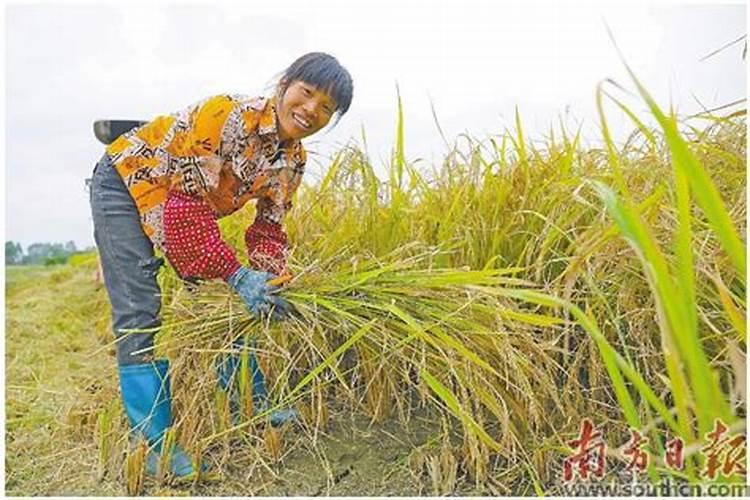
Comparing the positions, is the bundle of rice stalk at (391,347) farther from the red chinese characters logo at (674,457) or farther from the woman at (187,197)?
the red chinese characters logo at (674,457)

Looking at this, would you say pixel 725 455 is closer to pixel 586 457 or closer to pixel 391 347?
pixel 586 457

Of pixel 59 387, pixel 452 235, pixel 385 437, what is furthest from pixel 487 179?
pixel 59 387

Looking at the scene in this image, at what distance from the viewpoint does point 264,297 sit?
4.84 feet

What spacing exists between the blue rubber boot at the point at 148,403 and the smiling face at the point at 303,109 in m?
0.52

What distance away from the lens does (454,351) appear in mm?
1457

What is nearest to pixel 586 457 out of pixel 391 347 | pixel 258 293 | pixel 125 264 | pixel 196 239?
pixel 391 347

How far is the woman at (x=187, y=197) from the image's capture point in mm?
1525

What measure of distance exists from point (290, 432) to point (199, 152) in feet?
1.84

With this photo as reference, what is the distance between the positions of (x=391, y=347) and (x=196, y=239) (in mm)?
406

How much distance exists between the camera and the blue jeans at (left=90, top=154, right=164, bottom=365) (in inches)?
62.7

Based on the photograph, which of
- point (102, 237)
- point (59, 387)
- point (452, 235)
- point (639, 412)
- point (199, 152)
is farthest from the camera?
point (59, 387)

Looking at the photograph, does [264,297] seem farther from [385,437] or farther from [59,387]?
[59,387]

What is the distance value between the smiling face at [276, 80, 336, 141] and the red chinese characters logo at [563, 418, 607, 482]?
744mm

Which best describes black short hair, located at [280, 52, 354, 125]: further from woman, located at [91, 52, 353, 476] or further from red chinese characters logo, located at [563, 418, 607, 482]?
red chinese characters logo, located at [563, 418, 607, 482]
